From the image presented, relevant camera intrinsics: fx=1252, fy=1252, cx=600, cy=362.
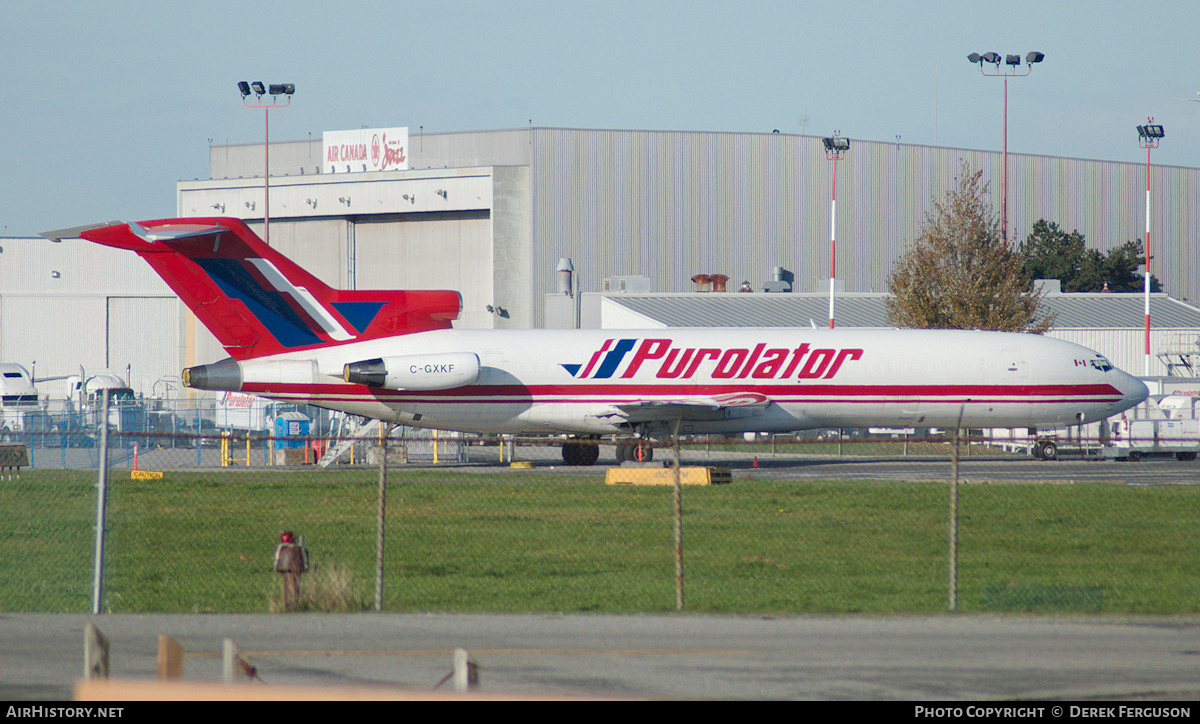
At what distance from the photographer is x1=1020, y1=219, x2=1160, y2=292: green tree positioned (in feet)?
264

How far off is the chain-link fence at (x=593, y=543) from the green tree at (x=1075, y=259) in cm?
5745

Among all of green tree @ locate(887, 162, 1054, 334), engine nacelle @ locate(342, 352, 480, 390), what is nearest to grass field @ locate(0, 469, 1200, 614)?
engine nacelle @ locate(342, 352, 480, 390)

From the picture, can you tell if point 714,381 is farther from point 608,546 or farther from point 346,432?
point 608,546

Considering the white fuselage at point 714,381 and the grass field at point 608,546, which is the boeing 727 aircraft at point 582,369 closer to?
the white fuselage at point 714,381

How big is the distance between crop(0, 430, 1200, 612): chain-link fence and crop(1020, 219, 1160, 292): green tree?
188ft

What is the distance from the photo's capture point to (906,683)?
31.1 feet

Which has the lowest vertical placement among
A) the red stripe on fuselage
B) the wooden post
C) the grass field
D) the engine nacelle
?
the grass field

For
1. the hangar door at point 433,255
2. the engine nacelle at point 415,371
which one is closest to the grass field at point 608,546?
the engine nacelle at point 415,371

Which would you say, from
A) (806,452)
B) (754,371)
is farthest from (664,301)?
(754,371)

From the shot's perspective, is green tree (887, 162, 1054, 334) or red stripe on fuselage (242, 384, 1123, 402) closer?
red stripe on fuselage (242, 384, 1123, 402)

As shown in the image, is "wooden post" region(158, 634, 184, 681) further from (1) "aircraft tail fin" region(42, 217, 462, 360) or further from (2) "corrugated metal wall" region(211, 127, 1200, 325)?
(2) "corrugated metal wall" region(211, 127, 1200, 325)

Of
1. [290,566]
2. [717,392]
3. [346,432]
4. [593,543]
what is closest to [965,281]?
[717,392]

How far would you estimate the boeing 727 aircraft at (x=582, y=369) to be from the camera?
3209 cm

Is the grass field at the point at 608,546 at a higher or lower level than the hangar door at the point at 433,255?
lower
